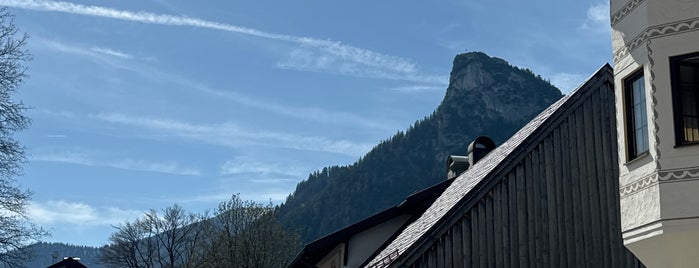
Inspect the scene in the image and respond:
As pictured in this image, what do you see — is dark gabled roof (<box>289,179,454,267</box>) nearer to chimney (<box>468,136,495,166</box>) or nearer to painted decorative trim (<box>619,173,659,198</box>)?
chimney (<box>468,136,495,166</box>)

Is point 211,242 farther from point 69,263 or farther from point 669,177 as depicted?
point 669,177

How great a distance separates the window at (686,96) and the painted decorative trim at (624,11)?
1299 millimetres

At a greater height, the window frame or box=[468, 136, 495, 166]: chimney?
box=[468, 136, 495, 166]: chimney

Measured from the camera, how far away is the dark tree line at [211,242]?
195ft

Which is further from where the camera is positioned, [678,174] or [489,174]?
[489,174]

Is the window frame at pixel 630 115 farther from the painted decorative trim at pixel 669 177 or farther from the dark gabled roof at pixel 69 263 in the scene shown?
the dark gabled roof at pixel 69 263

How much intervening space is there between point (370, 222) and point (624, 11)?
1189 cm

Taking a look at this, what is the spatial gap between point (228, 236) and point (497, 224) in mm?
43566

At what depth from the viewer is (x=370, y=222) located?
25.3 meters

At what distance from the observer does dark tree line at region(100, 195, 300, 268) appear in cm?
5953

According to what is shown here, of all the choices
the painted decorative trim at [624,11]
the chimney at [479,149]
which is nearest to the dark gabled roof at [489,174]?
the painted decorative trim at [624,11]

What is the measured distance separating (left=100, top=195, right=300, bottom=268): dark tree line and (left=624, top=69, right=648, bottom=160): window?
151ft

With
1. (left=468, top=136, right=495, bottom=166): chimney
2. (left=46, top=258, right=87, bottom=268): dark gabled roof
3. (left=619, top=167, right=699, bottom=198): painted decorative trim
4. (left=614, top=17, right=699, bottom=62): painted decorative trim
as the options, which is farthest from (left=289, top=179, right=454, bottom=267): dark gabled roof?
(left=46, top=258, right=87, bottom=268): dark gabled roof

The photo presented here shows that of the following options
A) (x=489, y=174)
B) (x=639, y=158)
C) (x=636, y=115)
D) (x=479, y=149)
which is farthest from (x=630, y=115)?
(x=479, y=149)
